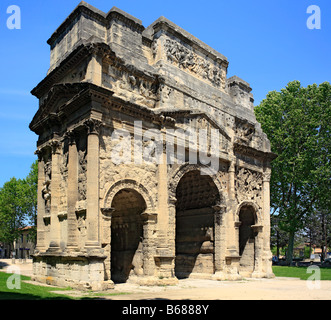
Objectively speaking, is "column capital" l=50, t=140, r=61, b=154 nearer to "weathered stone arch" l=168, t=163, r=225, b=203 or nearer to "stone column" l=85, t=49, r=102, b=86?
"stone column" l=85, t=49, r=102, b=86

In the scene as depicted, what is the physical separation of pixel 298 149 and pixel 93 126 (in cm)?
1907

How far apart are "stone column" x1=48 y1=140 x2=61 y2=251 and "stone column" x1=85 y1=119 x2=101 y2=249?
2450mm

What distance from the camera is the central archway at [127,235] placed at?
15.4m

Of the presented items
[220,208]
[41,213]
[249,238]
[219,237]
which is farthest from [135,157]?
[249,238]

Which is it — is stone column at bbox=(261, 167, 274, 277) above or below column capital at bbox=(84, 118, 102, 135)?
below

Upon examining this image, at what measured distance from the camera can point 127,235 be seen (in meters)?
16.1

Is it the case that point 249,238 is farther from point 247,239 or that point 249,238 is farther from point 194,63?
point 194,63

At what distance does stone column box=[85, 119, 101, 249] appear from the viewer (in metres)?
12.8

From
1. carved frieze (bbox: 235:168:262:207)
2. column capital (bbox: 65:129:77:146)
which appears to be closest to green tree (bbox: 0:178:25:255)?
carved frieze (bbox: 235:168:262:207)

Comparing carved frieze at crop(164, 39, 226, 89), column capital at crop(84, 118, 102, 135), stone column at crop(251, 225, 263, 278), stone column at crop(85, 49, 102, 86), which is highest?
carved frieze at crop(164, 39, 226, 89)

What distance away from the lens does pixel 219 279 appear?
1750 centimetres

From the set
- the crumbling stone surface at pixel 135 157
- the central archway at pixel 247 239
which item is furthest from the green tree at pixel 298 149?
the crumbling stone surface at pixel 135 157
